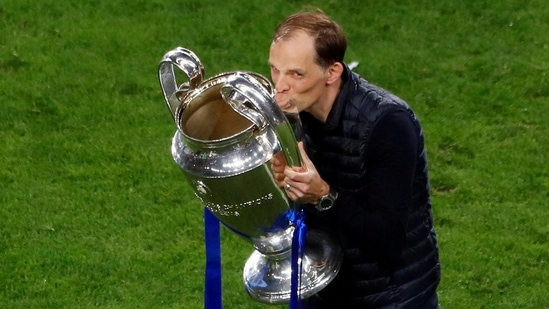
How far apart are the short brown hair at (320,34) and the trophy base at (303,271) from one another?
1.75 feet

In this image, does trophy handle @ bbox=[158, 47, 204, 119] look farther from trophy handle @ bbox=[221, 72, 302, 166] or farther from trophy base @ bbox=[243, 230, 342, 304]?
trophy base @ bbox=[243, 230, 342, 304]

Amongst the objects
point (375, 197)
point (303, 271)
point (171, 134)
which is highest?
point (375, 197)

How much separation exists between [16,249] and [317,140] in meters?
2.48

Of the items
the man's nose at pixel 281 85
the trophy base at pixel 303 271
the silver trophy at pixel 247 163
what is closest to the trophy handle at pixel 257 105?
the silver trophy at pixel 247 163

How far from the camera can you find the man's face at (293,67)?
2377mm

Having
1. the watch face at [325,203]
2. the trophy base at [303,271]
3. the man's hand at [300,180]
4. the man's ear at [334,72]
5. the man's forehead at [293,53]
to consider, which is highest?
the man's forehead at [293,53]

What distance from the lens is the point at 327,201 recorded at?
2412 mm

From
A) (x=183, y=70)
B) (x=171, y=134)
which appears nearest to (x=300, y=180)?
(x=183, y=70)

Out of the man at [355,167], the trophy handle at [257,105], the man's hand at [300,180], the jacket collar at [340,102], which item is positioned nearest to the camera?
the trophy handle at [257,105]

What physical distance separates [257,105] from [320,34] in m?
0.35

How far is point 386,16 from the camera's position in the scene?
7.38 metres

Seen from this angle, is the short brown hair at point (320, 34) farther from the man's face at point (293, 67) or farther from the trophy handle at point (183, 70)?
the trophy handle at point (183, 70)

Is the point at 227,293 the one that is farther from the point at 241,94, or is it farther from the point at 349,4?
the point at 349,4

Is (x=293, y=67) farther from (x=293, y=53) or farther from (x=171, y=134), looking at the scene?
(x=171, y=134)
